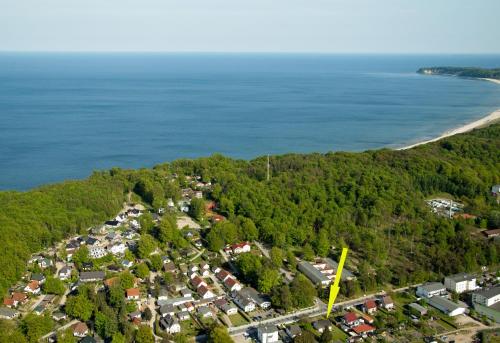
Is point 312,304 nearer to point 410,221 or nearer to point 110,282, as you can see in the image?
point 110,282

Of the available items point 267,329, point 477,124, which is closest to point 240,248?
point 267,329

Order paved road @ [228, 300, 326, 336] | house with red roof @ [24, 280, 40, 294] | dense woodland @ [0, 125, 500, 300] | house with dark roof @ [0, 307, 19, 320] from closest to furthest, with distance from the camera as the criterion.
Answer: paved road @ [228, 300, 326, 336], house with dark roof @ [0, 307, 19, 320], house with red roof @ [24, 280, 40, 294], dense woodland @ [0, 125, 500, 300]

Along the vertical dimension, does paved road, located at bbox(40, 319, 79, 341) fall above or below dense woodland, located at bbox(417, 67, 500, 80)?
below

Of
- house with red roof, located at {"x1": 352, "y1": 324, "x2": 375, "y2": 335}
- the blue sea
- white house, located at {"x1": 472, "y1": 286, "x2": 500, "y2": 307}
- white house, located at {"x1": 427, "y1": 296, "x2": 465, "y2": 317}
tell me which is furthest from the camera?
the blue sea

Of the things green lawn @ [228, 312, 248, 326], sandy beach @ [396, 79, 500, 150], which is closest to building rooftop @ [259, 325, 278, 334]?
green lawn @ [228, 312, 248, 326]

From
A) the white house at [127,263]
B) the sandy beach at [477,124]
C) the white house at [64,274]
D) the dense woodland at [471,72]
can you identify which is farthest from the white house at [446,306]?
the dense woodland at [471,72]

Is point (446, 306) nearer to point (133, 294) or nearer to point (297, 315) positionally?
point (297, 315)

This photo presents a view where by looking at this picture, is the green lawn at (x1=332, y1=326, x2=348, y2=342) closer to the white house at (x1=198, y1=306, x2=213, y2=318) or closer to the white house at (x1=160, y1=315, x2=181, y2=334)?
the white house at (x1=198, y1=306, x2=213, y2=318)
